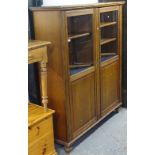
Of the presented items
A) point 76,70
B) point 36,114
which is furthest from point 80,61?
point 36,114

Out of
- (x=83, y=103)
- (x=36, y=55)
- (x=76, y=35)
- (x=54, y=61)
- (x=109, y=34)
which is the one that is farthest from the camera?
(x=109, y=34)

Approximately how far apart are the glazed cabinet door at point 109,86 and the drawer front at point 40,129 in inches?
31.9

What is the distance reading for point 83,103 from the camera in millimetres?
2363

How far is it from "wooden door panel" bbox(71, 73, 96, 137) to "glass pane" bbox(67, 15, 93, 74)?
0.13 m

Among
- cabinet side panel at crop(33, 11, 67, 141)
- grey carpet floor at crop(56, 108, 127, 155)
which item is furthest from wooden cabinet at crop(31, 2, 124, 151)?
grey carpet floor at crop(56, 108, 127, 155)

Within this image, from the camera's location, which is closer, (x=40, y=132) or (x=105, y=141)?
(x=40, y=132)

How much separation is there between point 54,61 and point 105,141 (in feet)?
3.26

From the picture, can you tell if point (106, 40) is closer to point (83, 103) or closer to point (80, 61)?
point (80, 61)

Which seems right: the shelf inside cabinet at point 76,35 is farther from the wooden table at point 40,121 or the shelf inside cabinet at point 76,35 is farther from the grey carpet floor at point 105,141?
the grey carpet floor at point 105,141

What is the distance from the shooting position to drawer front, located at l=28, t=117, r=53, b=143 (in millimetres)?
1890

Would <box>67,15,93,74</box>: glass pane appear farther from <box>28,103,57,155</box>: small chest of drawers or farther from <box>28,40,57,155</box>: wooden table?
<box>28,103,57,155</box>: small chest of drawers
